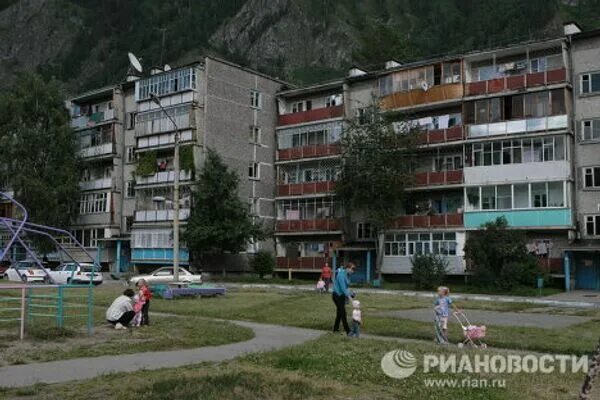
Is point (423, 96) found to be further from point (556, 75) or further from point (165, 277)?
point (165, 277)

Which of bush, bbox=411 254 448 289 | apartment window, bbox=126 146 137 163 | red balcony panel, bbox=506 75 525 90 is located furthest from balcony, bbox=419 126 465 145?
apartment window, bbox=126 146 137 163

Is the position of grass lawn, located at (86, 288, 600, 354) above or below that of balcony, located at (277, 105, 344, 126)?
below

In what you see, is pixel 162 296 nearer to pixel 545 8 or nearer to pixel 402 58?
pixel 402 58

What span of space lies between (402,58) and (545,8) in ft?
155

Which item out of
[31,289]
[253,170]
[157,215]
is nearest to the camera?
[31,289]

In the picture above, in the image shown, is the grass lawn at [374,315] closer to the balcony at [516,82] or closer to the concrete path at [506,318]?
the concrete path at [506,318]

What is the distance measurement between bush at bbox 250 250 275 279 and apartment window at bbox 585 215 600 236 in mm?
23720

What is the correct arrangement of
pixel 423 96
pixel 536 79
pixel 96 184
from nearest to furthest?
pixel 536 79 → pixel 423 96 → pixel 96 184

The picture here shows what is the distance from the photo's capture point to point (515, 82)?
46062 millimetres

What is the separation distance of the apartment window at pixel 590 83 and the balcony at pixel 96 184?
4143 cm

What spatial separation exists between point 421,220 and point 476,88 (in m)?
9.80

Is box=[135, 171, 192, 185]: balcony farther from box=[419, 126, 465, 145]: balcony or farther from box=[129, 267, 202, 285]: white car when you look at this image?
box=[419, 126, 465, 145]: balcony

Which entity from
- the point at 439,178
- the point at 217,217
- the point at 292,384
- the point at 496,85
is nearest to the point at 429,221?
the point at 439,178

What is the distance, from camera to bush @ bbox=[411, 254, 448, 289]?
138 ft
